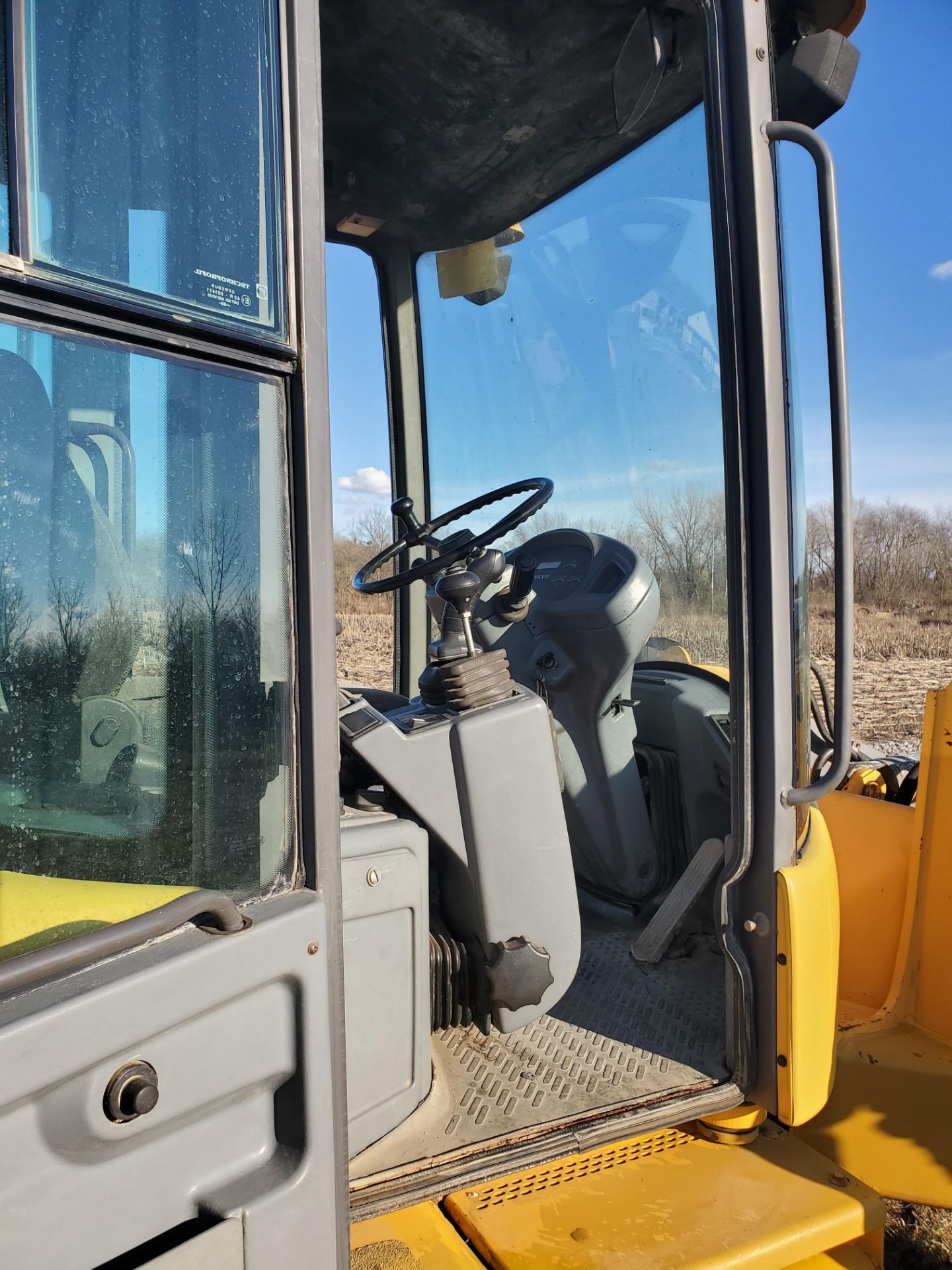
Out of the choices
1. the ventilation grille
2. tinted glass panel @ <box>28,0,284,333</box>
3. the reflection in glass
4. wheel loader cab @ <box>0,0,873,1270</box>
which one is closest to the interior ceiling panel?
wheel loader cab @ <box>0,0,873,1270</box>

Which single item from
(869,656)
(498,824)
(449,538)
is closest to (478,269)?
(449,538)

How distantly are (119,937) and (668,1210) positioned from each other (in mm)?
1125

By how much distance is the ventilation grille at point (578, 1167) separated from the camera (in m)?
1.47

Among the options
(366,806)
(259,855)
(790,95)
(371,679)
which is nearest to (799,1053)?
(366,806)

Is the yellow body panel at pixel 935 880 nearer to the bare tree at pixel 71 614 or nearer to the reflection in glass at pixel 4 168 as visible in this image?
the bare tree at pixel 71 614

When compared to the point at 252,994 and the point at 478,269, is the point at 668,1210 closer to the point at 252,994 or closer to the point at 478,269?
the point at 252,994

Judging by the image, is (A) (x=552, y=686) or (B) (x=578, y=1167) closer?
(B) (x=578, y=1167)

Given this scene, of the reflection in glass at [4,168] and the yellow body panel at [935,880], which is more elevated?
the reflection in glass at [4,168]

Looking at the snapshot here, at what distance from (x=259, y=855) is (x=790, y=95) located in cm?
165

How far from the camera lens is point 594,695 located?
90.7 inches

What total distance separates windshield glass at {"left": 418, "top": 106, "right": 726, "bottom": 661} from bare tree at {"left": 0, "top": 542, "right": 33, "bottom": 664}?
54.8 inches

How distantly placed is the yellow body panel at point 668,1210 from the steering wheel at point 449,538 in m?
1.09

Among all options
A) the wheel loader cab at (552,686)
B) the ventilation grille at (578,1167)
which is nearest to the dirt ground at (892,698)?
the wheel loader cab at (552,686)

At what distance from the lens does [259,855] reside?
38.7 inches
